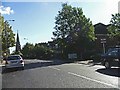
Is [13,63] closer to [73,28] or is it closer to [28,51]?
[73,28]

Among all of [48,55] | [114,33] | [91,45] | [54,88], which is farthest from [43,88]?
[48,55]

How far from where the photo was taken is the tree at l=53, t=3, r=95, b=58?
6159 centimetres

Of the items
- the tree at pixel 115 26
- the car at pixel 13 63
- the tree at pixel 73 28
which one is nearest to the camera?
the car at pixel 13 63

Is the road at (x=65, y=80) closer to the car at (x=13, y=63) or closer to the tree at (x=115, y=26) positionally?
the car at (x=13, y=63)

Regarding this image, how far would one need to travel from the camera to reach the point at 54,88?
1312 cm

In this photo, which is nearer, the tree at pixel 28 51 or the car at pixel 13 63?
the car at pixel 13 63

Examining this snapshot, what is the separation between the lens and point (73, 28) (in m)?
63.9

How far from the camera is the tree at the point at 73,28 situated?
61.6m

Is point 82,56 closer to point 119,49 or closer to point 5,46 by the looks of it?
point 5,46

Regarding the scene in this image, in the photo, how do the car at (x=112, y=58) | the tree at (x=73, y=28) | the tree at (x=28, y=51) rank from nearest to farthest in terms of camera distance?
the car at (x=112, y=58) < the tree at (x=73, y=28) < the tree at (x=28, y=51)

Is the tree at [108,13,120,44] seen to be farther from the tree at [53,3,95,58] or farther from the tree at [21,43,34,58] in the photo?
the tree at [21,43,34,58]

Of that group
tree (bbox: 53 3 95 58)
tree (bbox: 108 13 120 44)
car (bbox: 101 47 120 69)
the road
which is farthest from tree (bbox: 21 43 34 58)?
the road

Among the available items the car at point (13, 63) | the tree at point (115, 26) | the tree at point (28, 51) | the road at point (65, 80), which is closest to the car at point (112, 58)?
the road at point (65, 80)

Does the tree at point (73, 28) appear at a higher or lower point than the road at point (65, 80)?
higher
